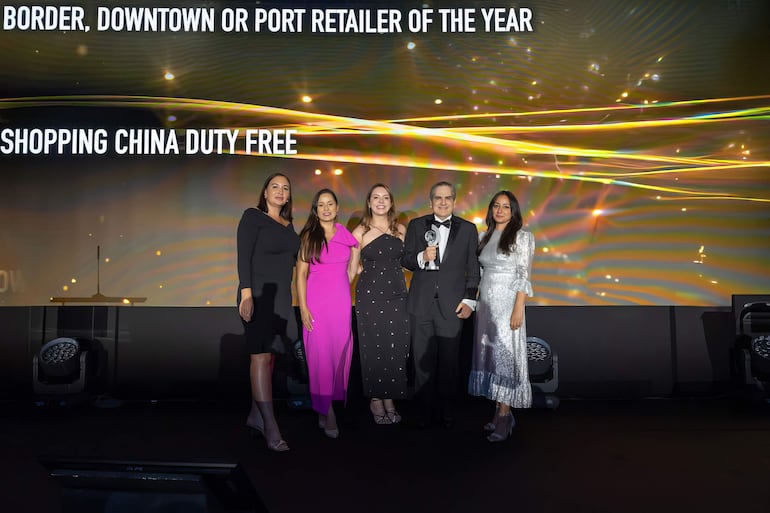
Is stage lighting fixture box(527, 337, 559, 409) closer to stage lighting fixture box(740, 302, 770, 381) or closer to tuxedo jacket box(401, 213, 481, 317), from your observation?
tuxedo jacket box(401, 213, 481, 317)

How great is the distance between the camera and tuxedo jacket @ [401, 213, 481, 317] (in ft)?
11.5

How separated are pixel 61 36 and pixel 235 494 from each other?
449cm

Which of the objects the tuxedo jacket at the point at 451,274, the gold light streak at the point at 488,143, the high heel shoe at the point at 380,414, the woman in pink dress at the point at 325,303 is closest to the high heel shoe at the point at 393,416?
the high heel shoe at the point at 380,414

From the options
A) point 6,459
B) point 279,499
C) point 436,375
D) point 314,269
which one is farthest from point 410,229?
point 6,459

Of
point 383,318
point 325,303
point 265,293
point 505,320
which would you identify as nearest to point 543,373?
point 505,320

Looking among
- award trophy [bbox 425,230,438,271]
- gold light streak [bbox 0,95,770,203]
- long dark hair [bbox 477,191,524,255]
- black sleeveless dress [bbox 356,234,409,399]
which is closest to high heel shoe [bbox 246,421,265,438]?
black sleeveless dress [bbox 356,234,409,399]

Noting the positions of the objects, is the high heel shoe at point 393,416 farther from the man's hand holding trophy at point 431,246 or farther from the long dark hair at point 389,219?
the long dark hair at point 389,219

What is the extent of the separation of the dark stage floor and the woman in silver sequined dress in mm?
273

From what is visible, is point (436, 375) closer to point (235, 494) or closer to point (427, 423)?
point (427, 423)

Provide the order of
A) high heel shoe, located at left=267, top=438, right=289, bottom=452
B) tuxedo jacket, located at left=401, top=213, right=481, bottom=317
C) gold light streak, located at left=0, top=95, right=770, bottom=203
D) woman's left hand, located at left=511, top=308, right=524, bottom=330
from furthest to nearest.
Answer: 1. gold light streak, located at left=0, top=95, right=770, bottom=203
2. tuxedo jacket, located at left=401, top=213, right=481, bottom=317
3. woman's left hand, located at left=511, top=308, right=524, bottom=330
4. high heel shoe, located at left=267, top=438, right=289, bottom=452

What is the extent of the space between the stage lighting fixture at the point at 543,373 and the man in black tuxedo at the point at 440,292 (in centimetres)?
82

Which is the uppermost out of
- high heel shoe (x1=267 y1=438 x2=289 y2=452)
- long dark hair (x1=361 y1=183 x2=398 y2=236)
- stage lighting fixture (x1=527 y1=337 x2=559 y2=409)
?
long dark hair (x1=361 y1=183 x2=398 y2=236)

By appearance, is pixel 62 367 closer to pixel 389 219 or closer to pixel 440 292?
pixel 389 219

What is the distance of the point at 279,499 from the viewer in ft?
8.03
